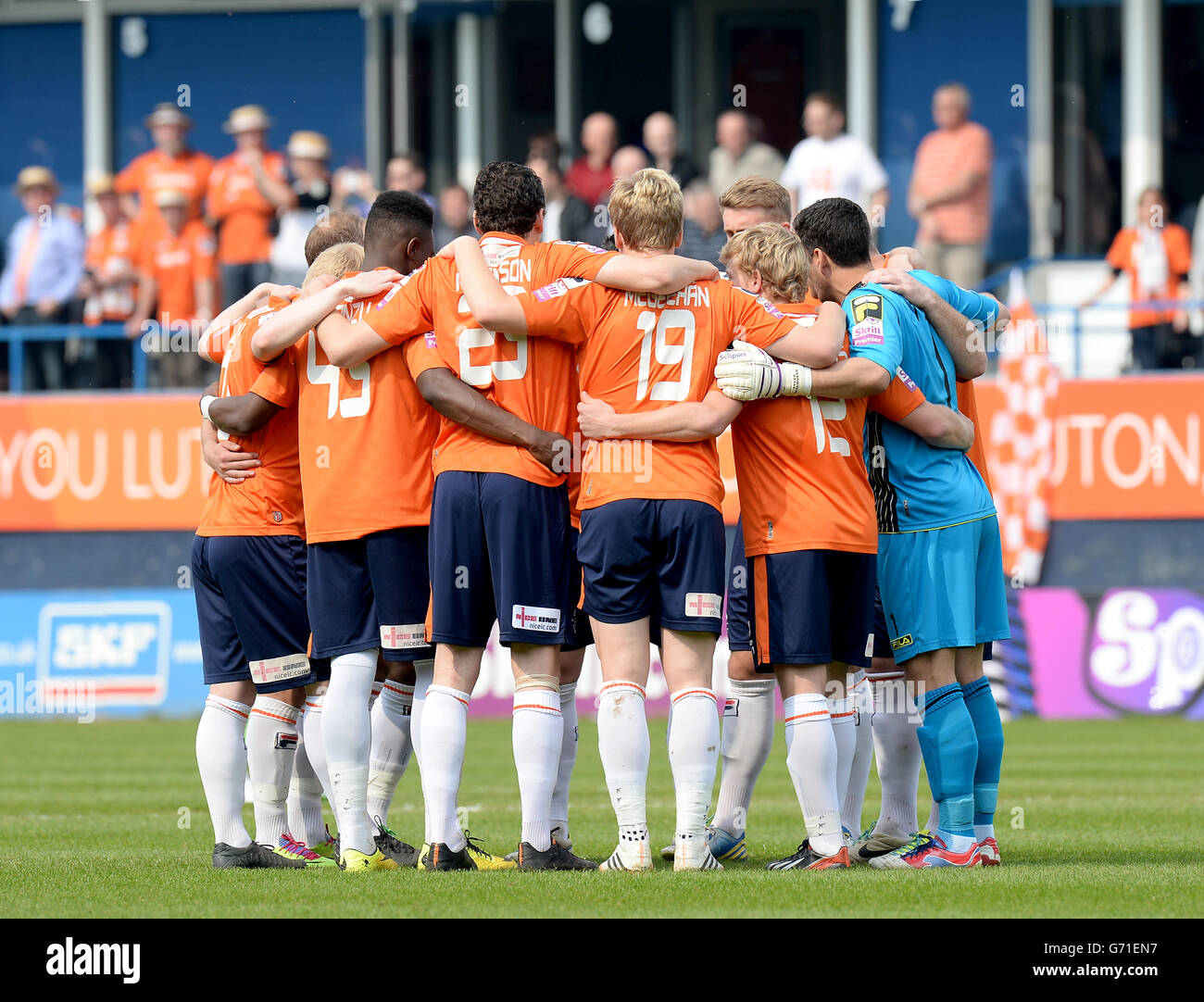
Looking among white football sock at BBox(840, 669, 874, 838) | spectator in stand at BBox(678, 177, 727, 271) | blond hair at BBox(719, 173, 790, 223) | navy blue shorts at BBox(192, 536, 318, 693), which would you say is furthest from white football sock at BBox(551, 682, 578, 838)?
spectator in stand at BBox(678, 177, 727, 271)

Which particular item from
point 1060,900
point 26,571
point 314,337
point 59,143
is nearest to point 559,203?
point 26,571

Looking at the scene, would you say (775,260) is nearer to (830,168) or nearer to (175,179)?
(830,168)

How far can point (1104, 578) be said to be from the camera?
17.4m

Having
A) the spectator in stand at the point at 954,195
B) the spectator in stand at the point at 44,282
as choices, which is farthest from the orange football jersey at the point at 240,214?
the spectator in stand at the point at 954,195

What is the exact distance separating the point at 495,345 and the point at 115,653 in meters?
11.1

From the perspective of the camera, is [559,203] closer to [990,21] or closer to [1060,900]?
[990,21]

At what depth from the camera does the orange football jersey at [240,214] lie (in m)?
18.6

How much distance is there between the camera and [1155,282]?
1833 centimetres

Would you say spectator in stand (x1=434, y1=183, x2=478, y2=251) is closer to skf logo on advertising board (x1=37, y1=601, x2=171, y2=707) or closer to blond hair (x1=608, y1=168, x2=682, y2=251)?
skf logo on advertising board (x1=37, y1=601, x2=171, y2=707)

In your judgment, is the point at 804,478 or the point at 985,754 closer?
the point at 804,478

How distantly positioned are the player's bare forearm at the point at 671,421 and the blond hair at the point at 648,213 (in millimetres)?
616

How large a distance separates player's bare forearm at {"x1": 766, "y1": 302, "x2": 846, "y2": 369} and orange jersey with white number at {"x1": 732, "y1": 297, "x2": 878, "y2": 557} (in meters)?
0.13

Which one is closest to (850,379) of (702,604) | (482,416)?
(702,604)
